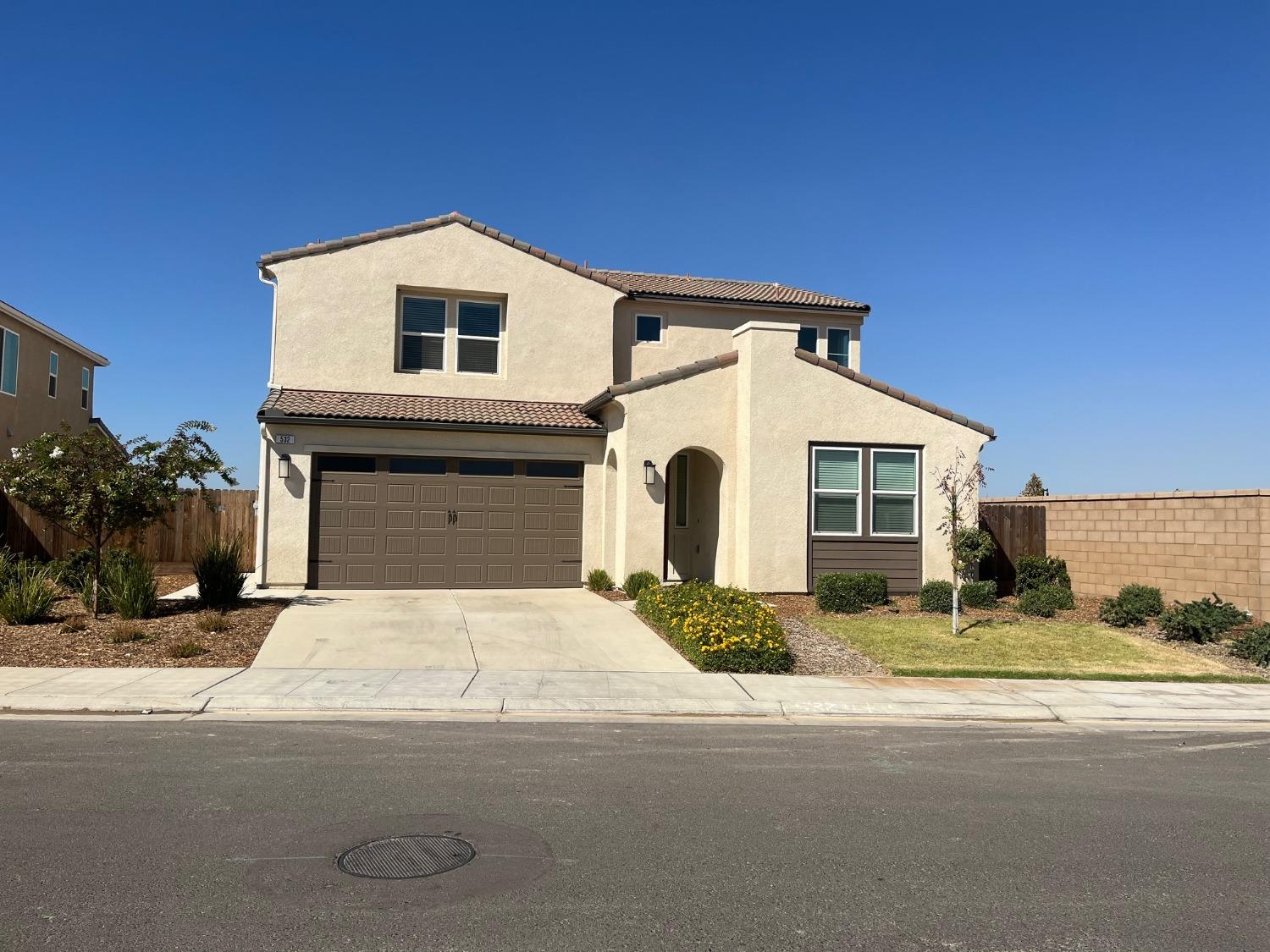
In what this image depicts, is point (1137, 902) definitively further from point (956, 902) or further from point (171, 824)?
point (171, 824)

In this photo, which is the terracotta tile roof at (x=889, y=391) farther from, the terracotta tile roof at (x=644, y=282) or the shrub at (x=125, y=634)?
the shrub at (x=125, y=634)

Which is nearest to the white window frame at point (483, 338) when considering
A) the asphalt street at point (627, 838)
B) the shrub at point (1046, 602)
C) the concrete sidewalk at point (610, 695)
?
the concrete sidewalk at point (610, 695)

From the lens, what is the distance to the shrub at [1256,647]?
13.0 m

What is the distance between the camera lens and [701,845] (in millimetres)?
5664

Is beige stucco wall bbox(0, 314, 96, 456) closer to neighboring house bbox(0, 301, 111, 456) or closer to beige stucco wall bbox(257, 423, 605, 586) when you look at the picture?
neighboring house bbox(0, 301, 111, 456)

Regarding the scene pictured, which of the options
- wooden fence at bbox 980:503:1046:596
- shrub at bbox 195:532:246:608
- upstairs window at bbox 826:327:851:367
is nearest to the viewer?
shrub at bbox 195:532:246:608

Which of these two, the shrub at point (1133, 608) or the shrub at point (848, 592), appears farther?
the shrub at point (848, 592)

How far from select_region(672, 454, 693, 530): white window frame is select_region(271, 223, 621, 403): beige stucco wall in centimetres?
237

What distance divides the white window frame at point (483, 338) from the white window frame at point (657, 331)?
323cm

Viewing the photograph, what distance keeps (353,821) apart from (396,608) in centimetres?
993

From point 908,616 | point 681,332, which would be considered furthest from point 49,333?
point 908,616

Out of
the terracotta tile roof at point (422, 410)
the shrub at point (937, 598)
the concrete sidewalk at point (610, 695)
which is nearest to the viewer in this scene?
the concrete sidewalk at point (610, 695)

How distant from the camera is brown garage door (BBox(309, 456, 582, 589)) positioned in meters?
18.1

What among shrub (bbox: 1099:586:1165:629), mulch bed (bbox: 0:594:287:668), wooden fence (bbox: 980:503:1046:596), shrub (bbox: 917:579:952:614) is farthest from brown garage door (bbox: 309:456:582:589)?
shrub (bbox: 1099:586:1165:629)
